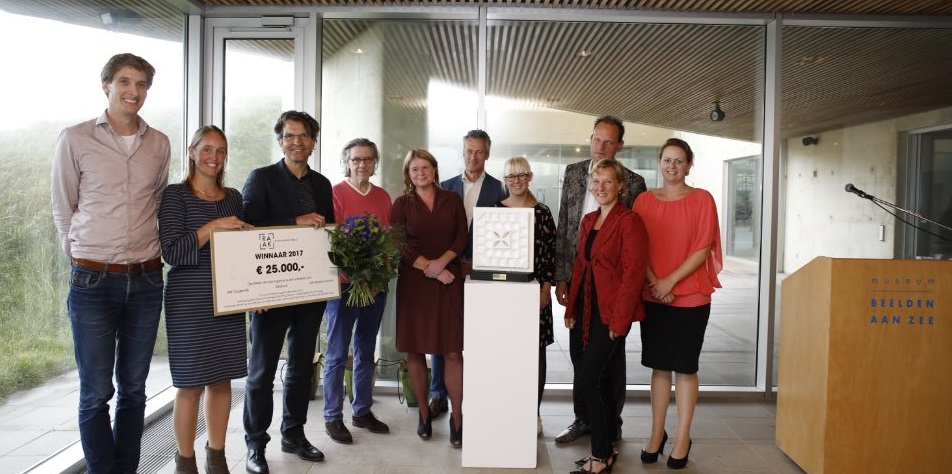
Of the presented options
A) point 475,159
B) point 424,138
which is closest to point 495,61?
point 424,138

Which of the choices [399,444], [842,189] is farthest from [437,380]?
[842,189]

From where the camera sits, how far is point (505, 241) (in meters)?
3.42

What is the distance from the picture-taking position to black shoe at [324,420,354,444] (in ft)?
12.6

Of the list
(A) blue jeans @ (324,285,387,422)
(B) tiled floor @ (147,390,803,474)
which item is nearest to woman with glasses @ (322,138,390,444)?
(A) blue jeans @ (324,285,387,422)

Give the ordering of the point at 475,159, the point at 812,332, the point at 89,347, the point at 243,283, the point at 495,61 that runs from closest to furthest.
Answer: the point at 89,347 → the point at 243,283 → the point at 812,332 → the point at 475,159 → the point at 495,61

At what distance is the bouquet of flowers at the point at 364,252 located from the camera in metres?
3.29

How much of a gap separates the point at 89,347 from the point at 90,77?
5.94 feet

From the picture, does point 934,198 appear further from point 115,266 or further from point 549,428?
point 115,266

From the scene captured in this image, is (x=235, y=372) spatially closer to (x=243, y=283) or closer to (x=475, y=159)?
(x=243, y=283)

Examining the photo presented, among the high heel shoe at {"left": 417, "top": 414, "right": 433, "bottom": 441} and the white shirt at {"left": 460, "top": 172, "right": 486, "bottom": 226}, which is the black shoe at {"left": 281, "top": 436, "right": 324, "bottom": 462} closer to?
the high heel shoe at {"left": 417, "top": 414, "right": 433, "bottom": 441}

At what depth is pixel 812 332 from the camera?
10.9 feet

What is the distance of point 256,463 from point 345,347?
848 mm

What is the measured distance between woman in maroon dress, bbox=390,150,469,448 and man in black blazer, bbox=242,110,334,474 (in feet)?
1.60

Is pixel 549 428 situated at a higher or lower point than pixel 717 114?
lower
